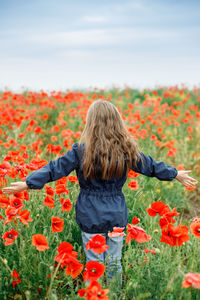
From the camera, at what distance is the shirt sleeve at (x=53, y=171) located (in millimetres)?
2076

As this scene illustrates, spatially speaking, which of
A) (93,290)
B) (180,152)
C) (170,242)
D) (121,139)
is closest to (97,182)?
(121,139)

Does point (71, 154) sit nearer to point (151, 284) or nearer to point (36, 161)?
point (36, 161)

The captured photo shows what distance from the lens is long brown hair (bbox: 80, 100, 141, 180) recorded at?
2.16 meters

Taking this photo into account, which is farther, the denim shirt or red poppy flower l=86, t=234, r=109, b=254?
the denim shirt

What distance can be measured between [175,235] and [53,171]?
0.90 metres

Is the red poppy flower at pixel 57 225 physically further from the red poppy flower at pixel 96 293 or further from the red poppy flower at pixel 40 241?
the red poppy flower at pixel 96 293

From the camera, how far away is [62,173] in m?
2.14

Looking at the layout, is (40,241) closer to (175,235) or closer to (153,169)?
(175,235)

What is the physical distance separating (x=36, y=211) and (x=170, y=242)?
1.22 meters

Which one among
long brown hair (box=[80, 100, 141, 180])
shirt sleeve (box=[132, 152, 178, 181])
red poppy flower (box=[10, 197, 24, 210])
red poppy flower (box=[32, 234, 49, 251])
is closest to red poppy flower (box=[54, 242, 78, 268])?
red poppy flower (box=[32, 234, 49, 251])

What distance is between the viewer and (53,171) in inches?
84.0

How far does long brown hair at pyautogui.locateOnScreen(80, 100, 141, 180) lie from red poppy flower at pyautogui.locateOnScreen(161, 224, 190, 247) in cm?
59

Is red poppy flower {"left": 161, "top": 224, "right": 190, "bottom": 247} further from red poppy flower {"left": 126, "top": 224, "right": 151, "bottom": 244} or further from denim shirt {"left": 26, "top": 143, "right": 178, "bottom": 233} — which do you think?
denim shirt {"left": 26, "top": 143, "right": 178, "bottom": 233}

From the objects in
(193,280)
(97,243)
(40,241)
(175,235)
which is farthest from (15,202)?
(193,280)
